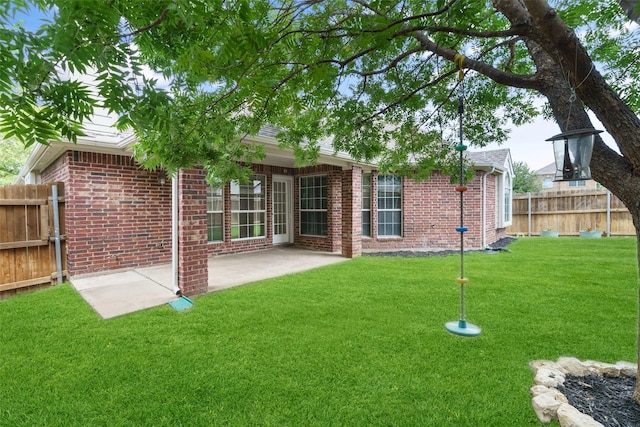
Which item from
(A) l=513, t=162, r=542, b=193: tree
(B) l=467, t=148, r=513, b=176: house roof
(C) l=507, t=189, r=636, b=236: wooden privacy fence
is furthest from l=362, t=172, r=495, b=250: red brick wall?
(A) l=513, t=162, r=542, b=193: tree

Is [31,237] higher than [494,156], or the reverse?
[494,156]

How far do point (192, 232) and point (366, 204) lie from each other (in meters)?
6.61

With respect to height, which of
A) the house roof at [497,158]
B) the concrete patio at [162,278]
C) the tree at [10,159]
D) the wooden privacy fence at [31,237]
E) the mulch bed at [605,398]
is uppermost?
the tree at [10,159]

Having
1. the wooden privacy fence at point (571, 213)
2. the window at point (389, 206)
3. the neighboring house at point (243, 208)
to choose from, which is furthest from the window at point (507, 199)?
the window at point (389, 206)

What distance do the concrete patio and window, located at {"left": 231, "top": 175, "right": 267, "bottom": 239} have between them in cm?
79

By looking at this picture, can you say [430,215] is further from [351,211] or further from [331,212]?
[331,212]

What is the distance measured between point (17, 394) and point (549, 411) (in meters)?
4.34

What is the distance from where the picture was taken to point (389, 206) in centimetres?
1090

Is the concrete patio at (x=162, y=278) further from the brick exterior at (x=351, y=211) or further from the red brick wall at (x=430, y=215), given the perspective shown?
the red brick wall at (x=430, y=215)

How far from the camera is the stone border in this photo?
2.25 metres

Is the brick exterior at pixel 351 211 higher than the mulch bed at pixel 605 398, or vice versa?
the brick exterior at pixel 351 211

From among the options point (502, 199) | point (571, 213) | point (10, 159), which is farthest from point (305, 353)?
point (10, 159)

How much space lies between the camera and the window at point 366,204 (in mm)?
10758

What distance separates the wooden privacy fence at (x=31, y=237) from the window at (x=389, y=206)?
28.1 ft
